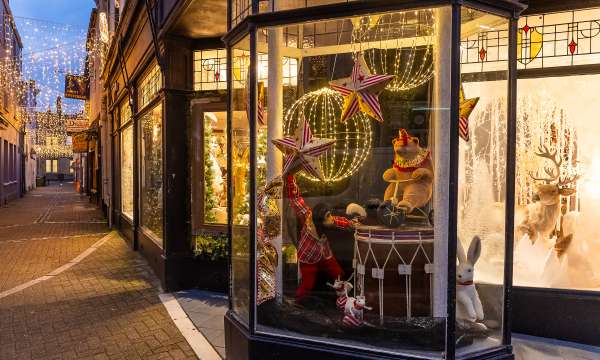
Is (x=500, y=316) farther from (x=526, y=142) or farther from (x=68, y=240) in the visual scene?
(x=68, y=240)

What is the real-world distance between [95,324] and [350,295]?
3188 mm

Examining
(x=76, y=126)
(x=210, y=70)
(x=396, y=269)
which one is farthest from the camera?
(x=76, y=126)

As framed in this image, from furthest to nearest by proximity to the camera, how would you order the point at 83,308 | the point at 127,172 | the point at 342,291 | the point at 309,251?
the point at 127,172
the point at 83,308
the point at 309,251
the point at 342,291

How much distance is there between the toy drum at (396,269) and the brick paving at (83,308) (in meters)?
2.01

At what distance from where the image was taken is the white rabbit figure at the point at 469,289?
408 centimetres

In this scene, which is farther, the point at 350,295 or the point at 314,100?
the point at 314,100

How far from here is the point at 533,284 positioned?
5.08 meters

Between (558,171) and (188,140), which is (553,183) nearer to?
(558,171)

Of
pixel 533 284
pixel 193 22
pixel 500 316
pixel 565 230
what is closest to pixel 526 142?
pixel 565 230

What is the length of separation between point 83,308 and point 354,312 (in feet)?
13.2

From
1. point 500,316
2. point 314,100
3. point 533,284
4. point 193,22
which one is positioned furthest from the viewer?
point 193,22

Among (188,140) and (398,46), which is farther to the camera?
(188,140)

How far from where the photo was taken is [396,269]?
4.46 m

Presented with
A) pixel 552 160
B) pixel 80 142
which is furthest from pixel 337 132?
pixel 80 142
